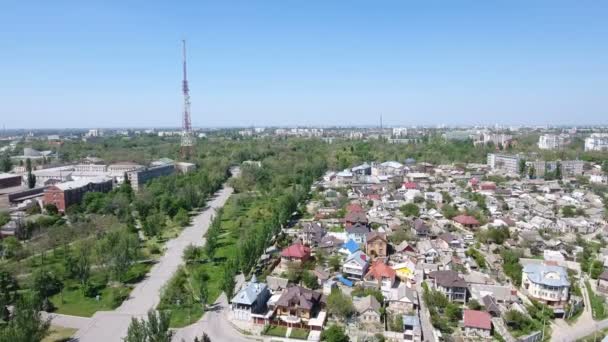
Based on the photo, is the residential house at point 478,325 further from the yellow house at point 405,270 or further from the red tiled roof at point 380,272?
the yellow house at point 405,270

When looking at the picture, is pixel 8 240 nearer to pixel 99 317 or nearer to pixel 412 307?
pixel 99 317

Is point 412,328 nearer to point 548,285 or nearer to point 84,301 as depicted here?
point 548,285

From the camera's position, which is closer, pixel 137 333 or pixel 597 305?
pixel 137 333

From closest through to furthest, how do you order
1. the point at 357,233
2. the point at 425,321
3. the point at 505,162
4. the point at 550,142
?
the point at 425,321 < the point at 357,233 < the point at 505,162 < the point at 550,142

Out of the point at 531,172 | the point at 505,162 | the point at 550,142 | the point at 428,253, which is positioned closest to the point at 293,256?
the point at 428,253

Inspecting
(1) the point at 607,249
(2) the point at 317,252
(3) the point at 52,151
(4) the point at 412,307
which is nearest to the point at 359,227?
(2) the point at 317,252

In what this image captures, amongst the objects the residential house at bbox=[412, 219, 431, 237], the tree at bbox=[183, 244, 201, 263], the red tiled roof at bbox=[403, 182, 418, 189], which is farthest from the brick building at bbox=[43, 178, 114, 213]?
the red tiled roof at bbox=[403, 182, 418, 189]
